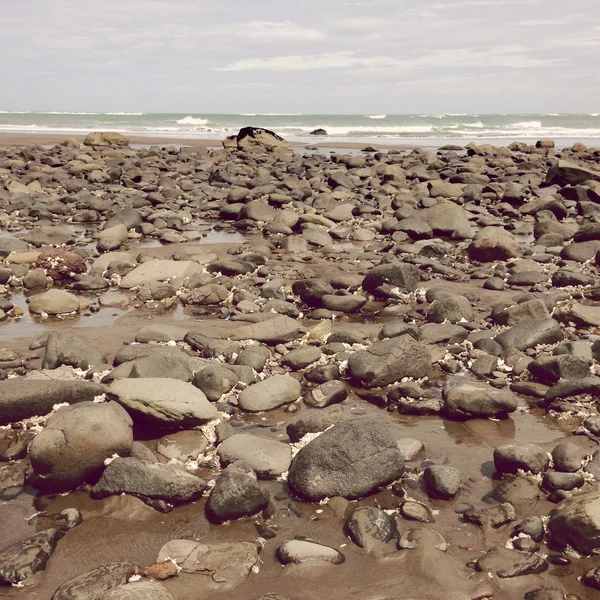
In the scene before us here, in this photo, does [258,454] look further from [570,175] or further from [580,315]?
[570,175]

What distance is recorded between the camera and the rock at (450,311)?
571 centimetres

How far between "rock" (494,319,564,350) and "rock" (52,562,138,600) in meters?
3.45

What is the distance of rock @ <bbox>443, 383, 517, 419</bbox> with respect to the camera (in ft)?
13.1

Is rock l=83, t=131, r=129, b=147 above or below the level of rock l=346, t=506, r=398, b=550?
above

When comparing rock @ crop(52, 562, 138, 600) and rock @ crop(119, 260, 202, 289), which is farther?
rock @ crop(119, 260, 202, 289)

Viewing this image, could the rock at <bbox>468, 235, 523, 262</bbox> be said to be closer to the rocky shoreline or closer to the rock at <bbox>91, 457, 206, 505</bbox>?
the rocky shoreline

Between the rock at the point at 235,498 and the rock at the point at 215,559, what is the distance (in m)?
0.20

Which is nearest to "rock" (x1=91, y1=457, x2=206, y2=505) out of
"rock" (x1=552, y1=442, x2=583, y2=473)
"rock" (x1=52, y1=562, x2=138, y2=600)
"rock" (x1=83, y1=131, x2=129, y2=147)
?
"rock" (x1=52, y1=562, x2=138, y2=600)

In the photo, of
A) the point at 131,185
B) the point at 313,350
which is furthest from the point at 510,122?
the point at 313,350

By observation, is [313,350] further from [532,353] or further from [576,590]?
[576,590]

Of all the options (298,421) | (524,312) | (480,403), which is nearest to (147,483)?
(298,421)

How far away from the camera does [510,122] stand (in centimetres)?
6238

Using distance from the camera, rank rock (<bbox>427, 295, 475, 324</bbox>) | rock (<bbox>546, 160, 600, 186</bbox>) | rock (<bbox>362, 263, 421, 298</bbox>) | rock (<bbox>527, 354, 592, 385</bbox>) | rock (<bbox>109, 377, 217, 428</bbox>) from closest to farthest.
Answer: rock (<bbox>109, 377, 217, 428</bbox>), rock (<bbox>527, 354, 592, 385</bbox>), rock (<bbox>427, 295, 475, 324</bbox>), rock (<bbox>362, 263, 421, 298</bbox>), rock (<bbox>546, 160, 600, 186</bbox>)

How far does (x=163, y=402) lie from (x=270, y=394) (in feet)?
2.56
